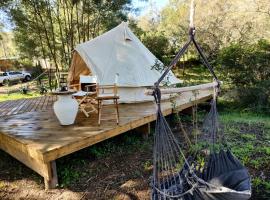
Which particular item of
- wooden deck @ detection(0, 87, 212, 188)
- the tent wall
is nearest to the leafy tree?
the tent wall

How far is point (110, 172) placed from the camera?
3096mm

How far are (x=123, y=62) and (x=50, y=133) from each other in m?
2.70

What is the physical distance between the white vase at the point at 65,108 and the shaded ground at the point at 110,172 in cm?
56

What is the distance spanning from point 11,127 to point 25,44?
10911 millimetres

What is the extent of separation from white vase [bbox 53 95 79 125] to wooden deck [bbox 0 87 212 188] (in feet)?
0.42

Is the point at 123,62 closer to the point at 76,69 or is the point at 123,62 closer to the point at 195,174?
the point at 76,69

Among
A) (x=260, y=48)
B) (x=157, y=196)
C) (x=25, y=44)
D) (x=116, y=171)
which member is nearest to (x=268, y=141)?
(x=116, y=171)

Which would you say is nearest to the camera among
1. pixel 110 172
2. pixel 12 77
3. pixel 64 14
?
pixel 110 172

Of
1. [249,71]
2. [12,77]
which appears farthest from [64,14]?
[249,71]

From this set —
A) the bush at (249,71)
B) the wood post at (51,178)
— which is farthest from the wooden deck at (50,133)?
the bush at (249,71)

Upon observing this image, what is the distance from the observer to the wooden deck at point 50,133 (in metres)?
2.78

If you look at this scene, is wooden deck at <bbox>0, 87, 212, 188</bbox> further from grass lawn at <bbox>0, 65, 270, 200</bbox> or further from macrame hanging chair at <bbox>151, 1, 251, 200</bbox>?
macrame hanging chair at <bbox>151, 1, 251, 200</bbox>

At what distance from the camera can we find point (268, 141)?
4.00 metres

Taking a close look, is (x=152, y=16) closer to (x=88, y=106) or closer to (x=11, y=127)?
(x=88, y=106)
